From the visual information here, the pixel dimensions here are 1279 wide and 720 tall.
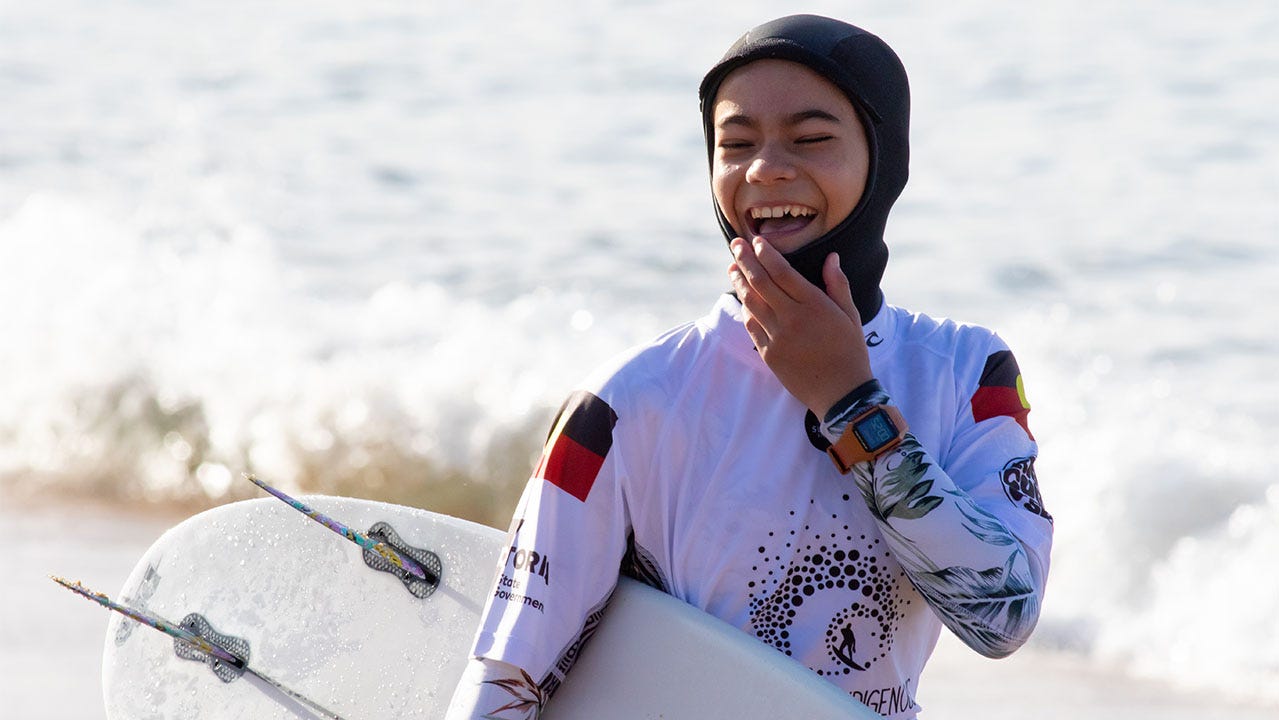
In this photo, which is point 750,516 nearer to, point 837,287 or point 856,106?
point 837,287

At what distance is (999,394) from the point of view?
6.34ft

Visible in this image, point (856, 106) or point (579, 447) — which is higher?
point (856, 106)

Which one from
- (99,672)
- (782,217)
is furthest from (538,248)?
(782,217)

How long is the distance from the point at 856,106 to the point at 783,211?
5.6 inches

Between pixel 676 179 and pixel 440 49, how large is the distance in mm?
3183

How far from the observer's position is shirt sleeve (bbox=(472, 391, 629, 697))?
1807mm

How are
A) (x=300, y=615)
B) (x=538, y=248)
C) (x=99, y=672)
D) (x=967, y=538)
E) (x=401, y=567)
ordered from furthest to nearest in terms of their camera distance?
(x=538, y=248) → (x=99, y=672) → (x=300, y=615) → (x=401, y=567) → (x=967, y=538)

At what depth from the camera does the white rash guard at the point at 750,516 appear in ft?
5.97

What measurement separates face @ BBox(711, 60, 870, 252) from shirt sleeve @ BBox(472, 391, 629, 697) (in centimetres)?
29

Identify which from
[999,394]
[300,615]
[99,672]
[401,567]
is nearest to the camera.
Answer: [999,394]

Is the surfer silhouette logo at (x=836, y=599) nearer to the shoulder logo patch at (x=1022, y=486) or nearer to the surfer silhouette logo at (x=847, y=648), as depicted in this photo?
the surfer silhouette logo at (x=847, y=648)

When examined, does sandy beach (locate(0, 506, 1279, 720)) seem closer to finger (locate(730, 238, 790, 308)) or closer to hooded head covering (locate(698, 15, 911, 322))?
hooded head covering (locate(698, 15, 911, 322))

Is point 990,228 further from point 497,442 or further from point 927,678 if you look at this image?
point 927,678

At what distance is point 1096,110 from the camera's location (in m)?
10.6
